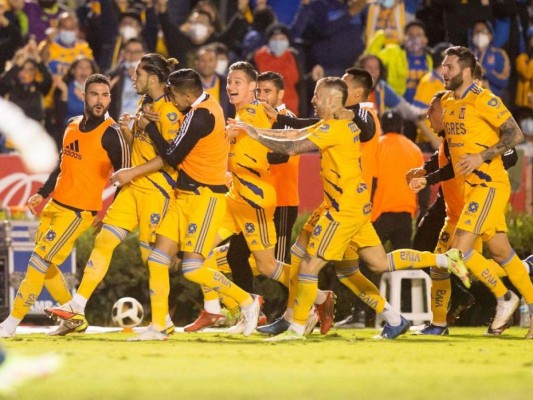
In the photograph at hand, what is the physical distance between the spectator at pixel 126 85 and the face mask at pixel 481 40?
4.82 metres

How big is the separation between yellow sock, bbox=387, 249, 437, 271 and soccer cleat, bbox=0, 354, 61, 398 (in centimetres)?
350

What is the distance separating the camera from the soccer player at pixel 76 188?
12.4 metres

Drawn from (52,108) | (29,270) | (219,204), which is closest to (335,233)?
(219,204)

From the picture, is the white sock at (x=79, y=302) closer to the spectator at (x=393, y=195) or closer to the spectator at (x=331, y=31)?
the spectator at (x=393, y=195)

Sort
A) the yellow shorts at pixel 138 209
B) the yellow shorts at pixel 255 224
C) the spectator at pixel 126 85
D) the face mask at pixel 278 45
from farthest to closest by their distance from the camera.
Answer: the face mask at pixel 278 45, the spectator at pixel 126 85, the yellow shorts at pixel 255 224, the yellow shorts at pixel 138 209

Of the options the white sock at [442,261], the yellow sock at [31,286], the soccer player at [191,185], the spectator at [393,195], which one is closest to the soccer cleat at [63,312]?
the yellow sock at [31,286]

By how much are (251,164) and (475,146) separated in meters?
2.04

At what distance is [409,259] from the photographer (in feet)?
38.7

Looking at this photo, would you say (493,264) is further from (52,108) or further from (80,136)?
(52,108)

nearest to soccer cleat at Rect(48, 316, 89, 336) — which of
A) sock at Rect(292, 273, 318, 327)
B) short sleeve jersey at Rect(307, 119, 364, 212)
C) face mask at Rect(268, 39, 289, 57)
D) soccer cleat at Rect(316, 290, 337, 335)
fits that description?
sock at Rect(292, 273, 318, 327)

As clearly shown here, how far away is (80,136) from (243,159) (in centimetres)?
150

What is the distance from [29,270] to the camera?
12.5m

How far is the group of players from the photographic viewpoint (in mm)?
11523

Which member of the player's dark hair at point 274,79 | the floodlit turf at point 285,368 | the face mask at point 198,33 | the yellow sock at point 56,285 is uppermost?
the face mask at point 198,33
